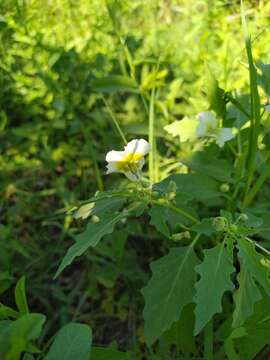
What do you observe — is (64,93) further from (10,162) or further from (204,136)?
(204,136)

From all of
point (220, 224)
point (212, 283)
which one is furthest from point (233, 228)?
point (212, 283)

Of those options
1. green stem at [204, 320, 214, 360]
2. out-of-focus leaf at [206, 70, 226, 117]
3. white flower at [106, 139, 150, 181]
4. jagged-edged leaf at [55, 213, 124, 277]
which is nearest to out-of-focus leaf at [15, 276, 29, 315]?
jagged-edged leaf at [55, 213, 124, 277]

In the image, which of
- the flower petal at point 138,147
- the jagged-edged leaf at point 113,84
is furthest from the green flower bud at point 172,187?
the jagged-edged leaf at point 113,84

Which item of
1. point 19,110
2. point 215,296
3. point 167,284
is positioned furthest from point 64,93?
point 215,296

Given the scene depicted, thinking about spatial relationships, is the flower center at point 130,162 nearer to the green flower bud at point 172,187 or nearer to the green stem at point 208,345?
the green flower bud at point 172,187

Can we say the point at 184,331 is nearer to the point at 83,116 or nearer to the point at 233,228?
the point at 233,228

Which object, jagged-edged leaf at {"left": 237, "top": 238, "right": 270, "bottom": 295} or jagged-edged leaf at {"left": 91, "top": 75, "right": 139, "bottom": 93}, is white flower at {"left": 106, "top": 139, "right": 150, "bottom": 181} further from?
jagged-edged leaf at {"left": 91, "top": 75, "right": 139, "bottom": 93}
